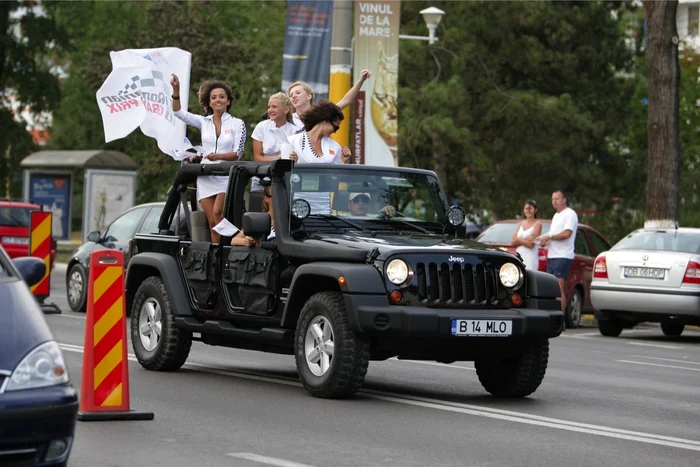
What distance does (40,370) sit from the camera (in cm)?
627

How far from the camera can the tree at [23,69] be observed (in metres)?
54.9

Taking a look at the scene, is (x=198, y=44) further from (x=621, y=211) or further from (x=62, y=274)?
(x=621, y=211)

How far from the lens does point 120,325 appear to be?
9.23 m

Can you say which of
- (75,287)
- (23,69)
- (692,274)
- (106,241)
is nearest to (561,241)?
(692,274)

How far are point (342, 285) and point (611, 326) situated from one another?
37.4 feet

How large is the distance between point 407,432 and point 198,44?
37.4m

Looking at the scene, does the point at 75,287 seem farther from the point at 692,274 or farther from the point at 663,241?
the point at 692,274

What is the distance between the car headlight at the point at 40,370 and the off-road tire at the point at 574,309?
16.5 m

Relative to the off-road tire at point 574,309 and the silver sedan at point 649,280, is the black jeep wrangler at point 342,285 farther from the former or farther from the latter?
the off-road tire at point 574,309

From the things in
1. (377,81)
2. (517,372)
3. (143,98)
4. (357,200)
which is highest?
(377,81)

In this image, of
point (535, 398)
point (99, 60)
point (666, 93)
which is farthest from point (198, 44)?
point (535, 398)

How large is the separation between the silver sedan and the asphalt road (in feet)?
17.5

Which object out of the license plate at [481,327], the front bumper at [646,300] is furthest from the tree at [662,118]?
the license plate at [481,327]

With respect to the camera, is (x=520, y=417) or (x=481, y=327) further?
(x=481, y=327)
